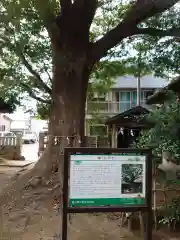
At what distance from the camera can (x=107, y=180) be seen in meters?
4.57

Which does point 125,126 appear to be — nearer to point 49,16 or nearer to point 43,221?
point 49,16

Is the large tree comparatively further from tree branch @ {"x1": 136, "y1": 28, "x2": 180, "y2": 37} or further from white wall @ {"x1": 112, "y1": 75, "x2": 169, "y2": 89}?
white wall @ {"x1": 112, "y1": 75, "x2": 169, "y2": 89}

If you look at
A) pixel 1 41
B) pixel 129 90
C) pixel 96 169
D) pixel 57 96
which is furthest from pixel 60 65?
pixel 129 90

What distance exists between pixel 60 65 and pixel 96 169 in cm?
526

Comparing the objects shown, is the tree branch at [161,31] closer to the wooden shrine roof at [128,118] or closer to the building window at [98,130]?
the wooden shrine roof at [128,118]

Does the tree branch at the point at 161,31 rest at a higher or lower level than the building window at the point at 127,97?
lower

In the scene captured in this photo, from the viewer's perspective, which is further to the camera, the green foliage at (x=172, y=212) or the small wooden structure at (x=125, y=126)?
the small wooden structure at (x=125, y=126)

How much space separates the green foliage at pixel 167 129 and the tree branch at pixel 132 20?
12.6 ft

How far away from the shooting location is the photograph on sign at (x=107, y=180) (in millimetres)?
4480

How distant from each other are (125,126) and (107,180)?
16911 millimetres

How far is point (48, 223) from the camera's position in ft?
21.7

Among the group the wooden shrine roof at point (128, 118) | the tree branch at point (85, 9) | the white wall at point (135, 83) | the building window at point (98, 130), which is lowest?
the building window at point (98, 130)

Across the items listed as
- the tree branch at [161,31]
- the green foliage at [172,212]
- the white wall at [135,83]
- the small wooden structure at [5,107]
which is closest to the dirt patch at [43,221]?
the green foliage at [172,212]

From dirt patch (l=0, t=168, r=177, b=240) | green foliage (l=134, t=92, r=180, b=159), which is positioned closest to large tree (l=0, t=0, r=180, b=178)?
dirt patch (l=0, t=168, r=177, b=240)
